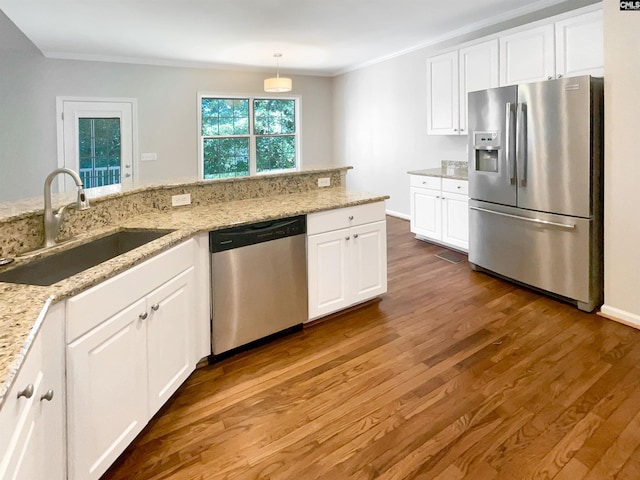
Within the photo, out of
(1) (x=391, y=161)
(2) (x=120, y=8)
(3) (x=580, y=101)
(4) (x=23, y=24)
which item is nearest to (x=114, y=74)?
(4) (x=23, y=24)

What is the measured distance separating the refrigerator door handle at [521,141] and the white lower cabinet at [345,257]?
1.22 m

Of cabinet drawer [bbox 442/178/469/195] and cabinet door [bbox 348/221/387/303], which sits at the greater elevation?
cabinet drawer [bbox 442/178/469/195]

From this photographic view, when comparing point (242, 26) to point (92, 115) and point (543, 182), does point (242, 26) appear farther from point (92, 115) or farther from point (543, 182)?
point (543, 182)

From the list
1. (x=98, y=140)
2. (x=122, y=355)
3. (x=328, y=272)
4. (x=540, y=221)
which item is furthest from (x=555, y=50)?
(x=98, y=140)

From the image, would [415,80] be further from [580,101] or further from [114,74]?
[114,74]

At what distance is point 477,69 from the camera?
4.53 m

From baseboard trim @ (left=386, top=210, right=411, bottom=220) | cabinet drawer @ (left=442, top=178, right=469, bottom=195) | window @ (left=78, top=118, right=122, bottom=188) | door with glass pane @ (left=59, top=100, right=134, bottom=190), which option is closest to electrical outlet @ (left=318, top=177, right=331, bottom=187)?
cabinet drawer @ (left=442, top=178, right=469, bottom=195)

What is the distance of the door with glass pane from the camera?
6016 millimetres

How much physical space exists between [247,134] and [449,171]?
12.5 feet

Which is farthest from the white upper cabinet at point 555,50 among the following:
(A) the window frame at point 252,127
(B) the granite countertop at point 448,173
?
(A) the window frame at point 252,127

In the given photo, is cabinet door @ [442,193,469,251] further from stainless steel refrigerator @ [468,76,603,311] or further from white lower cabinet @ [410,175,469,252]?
stainless steel refrigerator @ [468,76,603,311]

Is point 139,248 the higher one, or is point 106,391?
point 139,248

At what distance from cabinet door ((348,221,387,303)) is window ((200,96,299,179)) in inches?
163

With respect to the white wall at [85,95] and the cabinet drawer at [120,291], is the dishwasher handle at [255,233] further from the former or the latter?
the white wall at [85,95]
